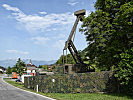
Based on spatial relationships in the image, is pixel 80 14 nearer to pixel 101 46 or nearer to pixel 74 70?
pixel 101 46

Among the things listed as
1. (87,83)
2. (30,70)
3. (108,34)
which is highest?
(108,34)

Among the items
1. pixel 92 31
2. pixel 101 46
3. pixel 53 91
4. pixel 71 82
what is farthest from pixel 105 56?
pixel 53 91

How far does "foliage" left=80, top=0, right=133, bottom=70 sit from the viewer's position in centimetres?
1816

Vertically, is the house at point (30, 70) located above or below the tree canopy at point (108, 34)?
below

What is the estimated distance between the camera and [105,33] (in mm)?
19938

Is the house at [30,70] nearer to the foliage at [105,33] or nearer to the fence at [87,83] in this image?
the fence at [87,83]

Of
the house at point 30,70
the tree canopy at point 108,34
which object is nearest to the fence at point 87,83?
the tree canopy at point 108,34

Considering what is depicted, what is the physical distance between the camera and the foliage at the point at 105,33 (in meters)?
18.2

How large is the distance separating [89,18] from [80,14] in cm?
357

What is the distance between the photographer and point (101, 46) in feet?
67.6

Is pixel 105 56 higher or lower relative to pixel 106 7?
lower

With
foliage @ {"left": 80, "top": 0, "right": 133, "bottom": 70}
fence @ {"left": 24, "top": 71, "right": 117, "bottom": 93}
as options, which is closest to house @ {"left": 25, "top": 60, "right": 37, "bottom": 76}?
fence @ {"left": 24, "top": 71, "right": 117, "bottom": 93}

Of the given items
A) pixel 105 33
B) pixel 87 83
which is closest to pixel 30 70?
pixel 87 83

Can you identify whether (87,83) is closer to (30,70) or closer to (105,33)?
(105,33)
